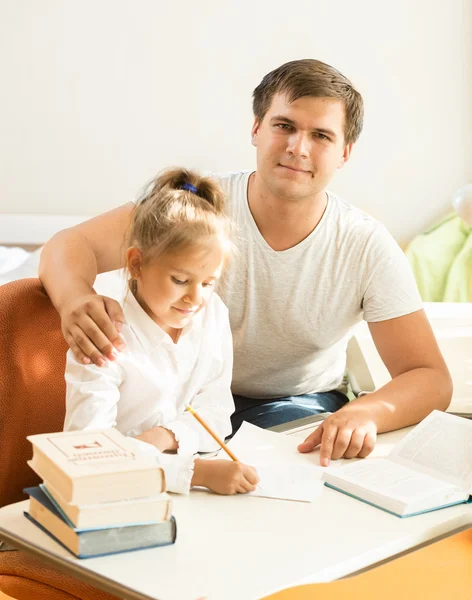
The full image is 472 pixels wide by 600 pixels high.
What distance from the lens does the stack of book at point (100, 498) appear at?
3.17 feet

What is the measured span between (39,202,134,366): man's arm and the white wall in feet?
3.89

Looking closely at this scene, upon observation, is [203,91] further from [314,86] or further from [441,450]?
[441,450]

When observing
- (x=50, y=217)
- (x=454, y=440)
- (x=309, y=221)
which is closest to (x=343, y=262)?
(x=309, y=221)

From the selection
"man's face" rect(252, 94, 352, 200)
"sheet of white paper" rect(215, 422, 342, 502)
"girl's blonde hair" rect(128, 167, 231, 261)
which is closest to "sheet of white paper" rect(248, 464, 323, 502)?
"sheet of white paper" rect(215, 422, 342, 502)

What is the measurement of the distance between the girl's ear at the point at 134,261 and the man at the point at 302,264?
0.32 m

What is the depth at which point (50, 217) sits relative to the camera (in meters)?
2.84

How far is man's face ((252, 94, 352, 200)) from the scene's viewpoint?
183 centimetres

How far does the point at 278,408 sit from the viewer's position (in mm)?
1908

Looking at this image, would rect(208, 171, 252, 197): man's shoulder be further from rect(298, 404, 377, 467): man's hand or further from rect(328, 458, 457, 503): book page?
rect(328, 458, 457, 503): book page

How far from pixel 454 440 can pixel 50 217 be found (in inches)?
69.5

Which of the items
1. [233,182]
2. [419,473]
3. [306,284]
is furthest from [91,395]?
[233,182]

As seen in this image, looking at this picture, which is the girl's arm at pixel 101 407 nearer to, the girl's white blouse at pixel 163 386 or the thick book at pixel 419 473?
the girl's white blouse at pixel 163 386

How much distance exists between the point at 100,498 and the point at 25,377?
0.51 meters

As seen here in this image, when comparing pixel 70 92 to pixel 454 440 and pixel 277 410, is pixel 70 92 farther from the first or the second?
pixel 454 440
